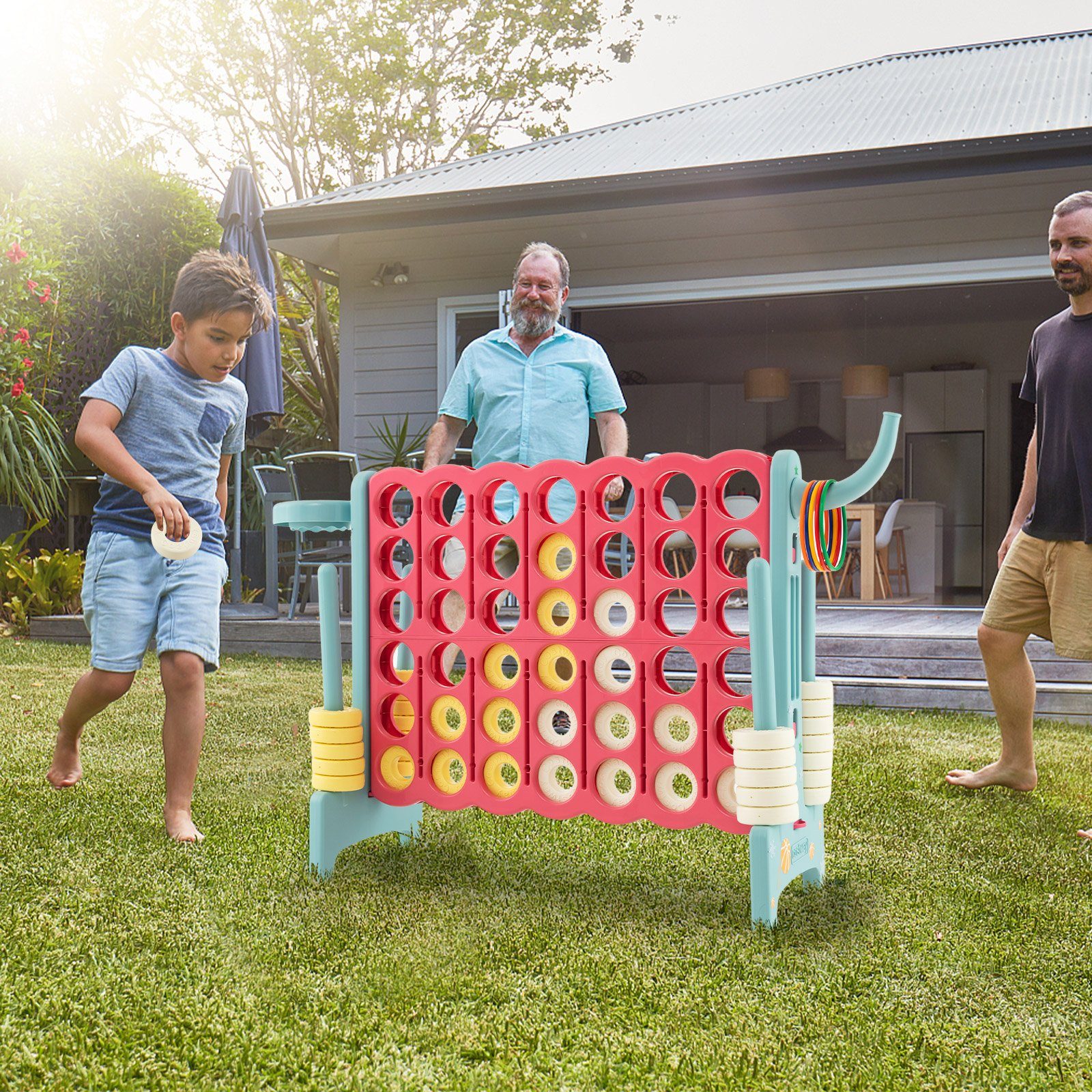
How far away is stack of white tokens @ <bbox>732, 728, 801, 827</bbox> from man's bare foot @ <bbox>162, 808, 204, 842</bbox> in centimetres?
135

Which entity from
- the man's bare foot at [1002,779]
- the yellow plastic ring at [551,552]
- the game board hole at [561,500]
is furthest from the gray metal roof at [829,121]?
the yellow plastic ring at [551,552]

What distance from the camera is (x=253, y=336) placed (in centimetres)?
682

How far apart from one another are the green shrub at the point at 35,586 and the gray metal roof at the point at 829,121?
2806 mm

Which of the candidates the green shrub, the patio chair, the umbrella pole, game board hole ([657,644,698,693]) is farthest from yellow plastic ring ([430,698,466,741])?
the green shrub

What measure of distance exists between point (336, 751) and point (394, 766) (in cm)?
15

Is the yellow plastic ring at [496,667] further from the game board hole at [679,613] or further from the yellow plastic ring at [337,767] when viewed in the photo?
the game board hole at [679,613]

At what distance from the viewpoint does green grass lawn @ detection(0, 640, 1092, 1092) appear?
156 cm

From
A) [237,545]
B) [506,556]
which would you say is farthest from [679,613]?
[506,556]

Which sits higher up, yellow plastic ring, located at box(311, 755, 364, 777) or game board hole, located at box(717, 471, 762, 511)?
game board hole, located at box(717, 471, 762, 511)

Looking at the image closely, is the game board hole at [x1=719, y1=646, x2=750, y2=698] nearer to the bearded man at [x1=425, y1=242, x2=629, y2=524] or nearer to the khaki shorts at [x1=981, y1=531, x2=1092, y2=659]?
the khaki shorts at [x1=981, y1=531, x2=1092, y2=659]

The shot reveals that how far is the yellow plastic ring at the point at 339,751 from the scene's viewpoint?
96.9 inches

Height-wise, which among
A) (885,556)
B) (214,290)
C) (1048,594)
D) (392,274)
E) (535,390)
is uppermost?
(392,274)

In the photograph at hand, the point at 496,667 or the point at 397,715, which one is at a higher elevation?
the point at 496,667

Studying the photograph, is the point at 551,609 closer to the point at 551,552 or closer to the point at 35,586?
the point at 551,552
